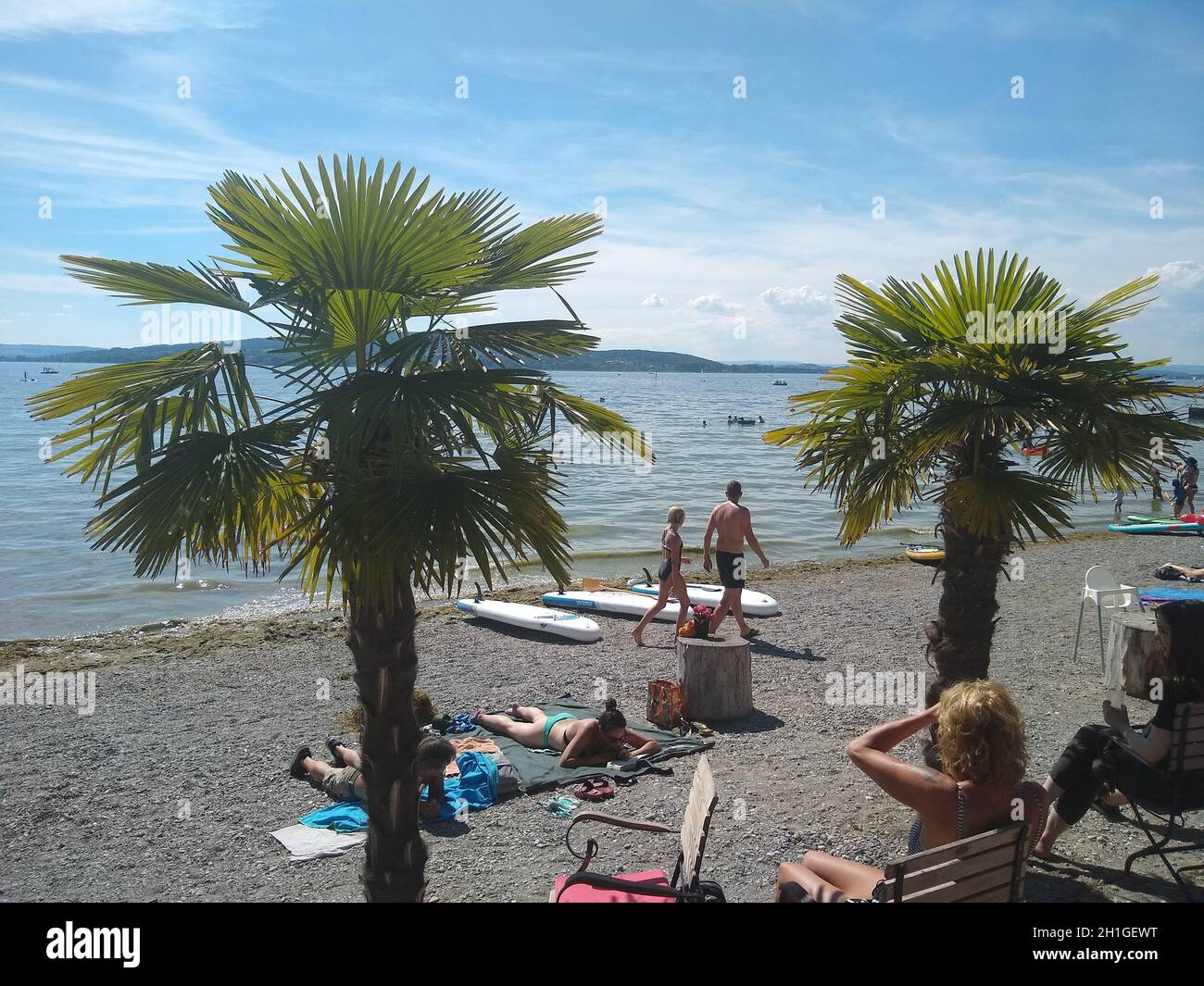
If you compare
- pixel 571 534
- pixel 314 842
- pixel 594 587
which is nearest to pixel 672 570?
pixel 594 587

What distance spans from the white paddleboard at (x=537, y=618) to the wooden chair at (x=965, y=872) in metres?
9.01

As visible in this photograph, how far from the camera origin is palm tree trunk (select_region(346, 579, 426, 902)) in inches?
157

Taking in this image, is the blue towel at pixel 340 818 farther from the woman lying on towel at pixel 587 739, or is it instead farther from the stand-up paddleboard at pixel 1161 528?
the stand-up paddleboard at pixel 1161 528

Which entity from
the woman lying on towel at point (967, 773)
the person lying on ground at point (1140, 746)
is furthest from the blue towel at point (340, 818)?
the person lying on ground at point (1140, 746)

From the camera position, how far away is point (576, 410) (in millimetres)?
4320

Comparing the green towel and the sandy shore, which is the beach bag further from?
the sandy shore

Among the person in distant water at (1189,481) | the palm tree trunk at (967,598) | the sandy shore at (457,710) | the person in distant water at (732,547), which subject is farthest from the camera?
the person in distant water at (1189,481)

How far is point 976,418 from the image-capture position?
516cm

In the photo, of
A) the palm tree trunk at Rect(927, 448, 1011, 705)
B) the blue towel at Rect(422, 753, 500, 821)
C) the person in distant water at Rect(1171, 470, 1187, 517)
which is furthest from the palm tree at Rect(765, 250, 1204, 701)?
the person in distant water at Rect(1171, 470, 1187, 517)

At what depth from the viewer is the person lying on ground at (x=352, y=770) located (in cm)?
677

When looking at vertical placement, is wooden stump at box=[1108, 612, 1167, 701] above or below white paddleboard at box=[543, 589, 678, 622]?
above

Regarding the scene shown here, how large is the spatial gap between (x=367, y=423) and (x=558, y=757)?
5178 millimetres

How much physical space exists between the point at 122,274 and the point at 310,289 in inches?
31.4

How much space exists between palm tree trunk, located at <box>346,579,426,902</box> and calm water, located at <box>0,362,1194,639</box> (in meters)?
2.26
